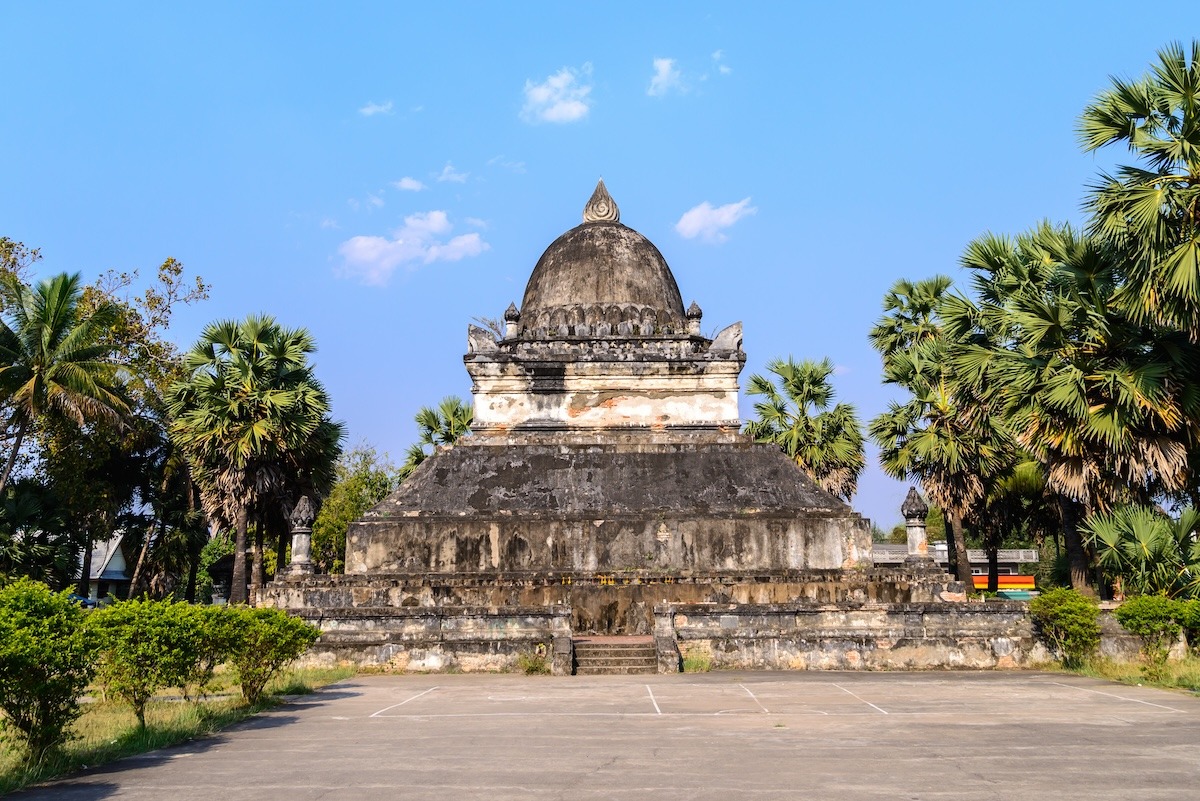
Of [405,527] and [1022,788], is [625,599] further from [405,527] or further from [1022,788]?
[1022,788]

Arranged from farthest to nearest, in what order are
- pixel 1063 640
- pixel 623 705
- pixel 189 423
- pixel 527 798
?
pixel 189 423 < pixel 1063 640 < pixel 623 705 < pixel 527 798

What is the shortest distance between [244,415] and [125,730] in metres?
15.8

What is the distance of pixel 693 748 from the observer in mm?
8750

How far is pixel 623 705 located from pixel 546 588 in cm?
840

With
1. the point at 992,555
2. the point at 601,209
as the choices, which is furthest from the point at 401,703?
the point at 992,555

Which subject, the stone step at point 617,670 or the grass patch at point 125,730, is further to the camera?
the stone step at point 617,670

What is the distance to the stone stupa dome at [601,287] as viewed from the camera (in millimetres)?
28984

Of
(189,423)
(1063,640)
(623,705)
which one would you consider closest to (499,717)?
(623,705)

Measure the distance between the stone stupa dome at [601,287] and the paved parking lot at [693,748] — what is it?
16485 mm

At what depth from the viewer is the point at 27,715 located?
8.10 m

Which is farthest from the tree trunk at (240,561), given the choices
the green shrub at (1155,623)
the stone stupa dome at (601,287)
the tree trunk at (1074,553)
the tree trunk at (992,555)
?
the tree trunk at (992,555)

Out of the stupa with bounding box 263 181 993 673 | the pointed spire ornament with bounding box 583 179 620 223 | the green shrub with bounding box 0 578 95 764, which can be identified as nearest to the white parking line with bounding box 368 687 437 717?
the stupa with bounding box 263 181 993 673

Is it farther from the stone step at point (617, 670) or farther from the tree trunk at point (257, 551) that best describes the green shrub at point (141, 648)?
the tree trunk at point (257, 551)

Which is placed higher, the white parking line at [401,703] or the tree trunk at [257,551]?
the tree trunk at [257,551]
